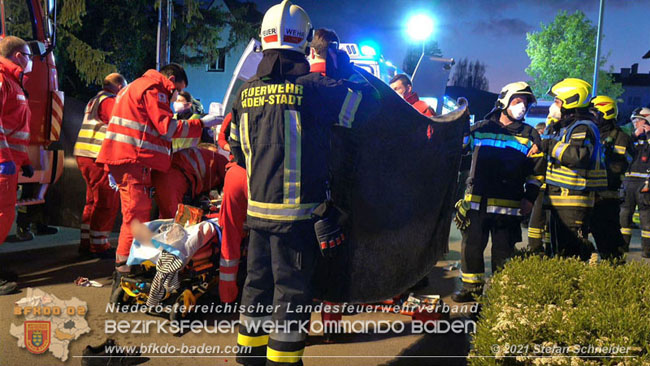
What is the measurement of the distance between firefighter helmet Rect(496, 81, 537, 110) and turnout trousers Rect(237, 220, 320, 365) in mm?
2919

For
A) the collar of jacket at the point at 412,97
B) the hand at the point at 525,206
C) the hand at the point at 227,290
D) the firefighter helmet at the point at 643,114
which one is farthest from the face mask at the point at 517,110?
the firefighter helmet at the point at 643,114

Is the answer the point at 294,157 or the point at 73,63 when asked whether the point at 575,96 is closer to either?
the point at 294,157

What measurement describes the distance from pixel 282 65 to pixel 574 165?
12.1ft

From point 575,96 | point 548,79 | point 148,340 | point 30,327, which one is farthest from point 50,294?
point 548,79

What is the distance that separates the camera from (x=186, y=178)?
5844mm

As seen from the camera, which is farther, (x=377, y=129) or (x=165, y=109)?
(x=165, y=109)

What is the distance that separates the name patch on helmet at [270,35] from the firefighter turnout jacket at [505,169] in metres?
2.57

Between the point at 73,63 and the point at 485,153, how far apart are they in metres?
15.8

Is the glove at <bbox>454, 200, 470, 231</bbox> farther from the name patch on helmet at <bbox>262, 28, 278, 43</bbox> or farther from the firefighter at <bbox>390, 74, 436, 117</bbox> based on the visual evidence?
the name patch on helmet at <bbox>262, 28, 278, 43</bbox>

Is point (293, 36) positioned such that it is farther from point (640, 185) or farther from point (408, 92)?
point (640, 185)

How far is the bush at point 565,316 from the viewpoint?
7.53 ft

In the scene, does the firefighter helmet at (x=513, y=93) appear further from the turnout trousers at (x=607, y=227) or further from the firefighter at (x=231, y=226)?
the firefighter at (x=231, y=226)

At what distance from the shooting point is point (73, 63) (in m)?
17.0

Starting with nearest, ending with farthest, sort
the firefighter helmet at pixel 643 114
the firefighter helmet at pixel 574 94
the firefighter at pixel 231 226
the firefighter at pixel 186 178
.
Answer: the firefighter at pixel 231 226 < the firefighter helmet at pixel 574 94 < the firefighter at pixel 186 178 < the firefighter helmet at pixel 643 114
